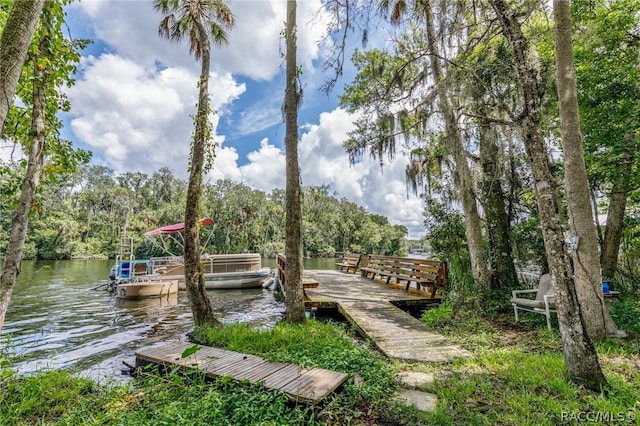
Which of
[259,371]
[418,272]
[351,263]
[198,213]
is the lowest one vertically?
[259,371]

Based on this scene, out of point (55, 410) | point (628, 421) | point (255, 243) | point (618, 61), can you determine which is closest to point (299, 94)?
point (55, 410)

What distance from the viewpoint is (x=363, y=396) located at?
9.10ft

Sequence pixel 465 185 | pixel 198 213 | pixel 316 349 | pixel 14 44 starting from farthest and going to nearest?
pixel 465 185 < pixel 198 213 < pixel 316 349 < pixel 14 44

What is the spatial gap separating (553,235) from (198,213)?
214 inches

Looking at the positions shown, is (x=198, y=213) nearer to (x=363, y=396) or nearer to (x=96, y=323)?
(x=363, y=396)

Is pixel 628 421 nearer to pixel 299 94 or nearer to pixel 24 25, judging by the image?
pixel 24 25

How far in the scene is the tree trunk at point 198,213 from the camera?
18.1 ft

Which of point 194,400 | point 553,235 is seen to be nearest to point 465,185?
point 553,235

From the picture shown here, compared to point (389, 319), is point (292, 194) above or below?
above

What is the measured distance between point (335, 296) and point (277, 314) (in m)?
1.74

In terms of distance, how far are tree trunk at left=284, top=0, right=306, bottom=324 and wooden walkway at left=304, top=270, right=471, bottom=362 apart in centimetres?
118

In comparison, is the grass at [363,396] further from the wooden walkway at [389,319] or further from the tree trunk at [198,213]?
the tree trunk at [198,213]

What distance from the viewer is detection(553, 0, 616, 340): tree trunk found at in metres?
3.94

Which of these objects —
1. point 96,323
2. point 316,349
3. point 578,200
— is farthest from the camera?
point 96,323
